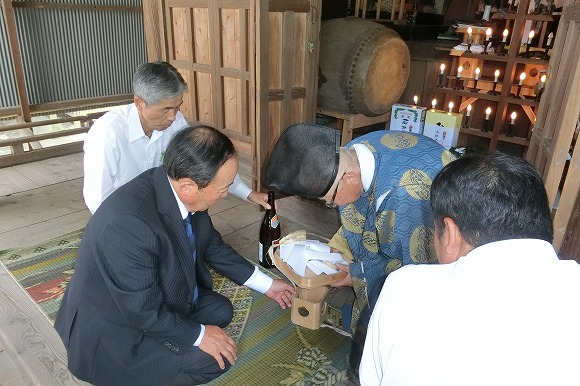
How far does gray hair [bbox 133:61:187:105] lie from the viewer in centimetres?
250

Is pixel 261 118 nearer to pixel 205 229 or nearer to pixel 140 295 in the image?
pixel 205 229

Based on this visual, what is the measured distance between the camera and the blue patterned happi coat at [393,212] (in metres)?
1.78

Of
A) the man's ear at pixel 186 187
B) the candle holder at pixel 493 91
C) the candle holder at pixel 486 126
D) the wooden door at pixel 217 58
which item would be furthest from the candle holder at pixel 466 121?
the man's ear at pixel 186 187

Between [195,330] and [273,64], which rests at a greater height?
[273,64]

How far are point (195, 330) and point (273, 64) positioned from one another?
8.90 ft

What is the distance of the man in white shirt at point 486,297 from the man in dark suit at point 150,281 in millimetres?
921

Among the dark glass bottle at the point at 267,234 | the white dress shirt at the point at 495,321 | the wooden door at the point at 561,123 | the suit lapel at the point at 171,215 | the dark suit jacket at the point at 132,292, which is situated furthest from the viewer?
the dark glass bottle at the point at 267,234

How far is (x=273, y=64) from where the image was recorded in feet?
12.7

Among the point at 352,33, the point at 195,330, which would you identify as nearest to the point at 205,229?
the point at 195,330

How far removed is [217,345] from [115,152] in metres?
1.44

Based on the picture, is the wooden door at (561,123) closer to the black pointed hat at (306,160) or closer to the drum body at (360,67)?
the black pointed hat at (306,160)

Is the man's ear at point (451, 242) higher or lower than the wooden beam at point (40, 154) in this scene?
higher

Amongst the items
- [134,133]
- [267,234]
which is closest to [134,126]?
[134,133]

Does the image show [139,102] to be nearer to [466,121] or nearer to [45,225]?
[45,225]
